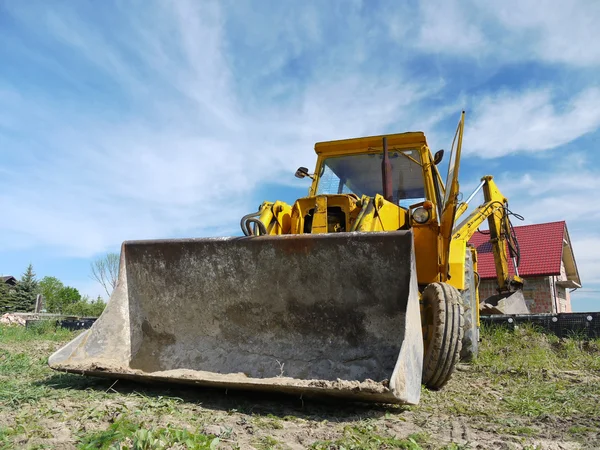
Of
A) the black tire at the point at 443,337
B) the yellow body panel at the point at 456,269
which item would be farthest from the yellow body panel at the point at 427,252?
the black tire at the point at 443,337

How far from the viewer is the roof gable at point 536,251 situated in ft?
58.7

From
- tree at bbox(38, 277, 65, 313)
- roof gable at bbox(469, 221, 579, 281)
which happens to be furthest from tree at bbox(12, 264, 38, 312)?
roof gable at bbox(469, 221, 579, 281)

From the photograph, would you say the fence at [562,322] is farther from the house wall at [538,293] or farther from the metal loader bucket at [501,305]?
the house wall at [538,293]

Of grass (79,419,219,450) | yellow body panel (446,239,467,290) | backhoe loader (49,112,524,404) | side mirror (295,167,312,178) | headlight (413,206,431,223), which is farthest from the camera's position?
side mirror (295,167,312,178)

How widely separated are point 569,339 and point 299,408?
5680 millimetres

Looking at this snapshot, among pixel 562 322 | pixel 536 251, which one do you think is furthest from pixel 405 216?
pixel 536 251

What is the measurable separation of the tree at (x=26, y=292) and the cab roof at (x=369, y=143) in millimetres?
34021

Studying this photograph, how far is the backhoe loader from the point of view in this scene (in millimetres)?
3475

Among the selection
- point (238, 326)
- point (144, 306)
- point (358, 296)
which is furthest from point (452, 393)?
point (144, 306)

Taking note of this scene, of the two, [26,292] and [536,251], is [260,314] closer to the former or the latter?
[536,251]

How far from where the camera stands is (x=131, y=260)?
434 centimetres

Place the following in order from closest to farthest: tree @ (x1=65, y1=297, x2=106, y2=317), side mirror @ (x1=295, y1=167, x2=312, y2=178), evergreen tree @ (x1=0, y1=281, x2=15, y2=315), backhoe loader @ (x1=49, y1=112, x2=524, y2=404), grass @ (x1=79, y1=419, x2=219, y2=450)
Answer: grass @ (x1=79, y1=419, x2=219, y2=450)
backhoe loader @ (x1=49, y1=112, x2=524, y2=404)
side mirror @ (x1=295, y1=167, x2=312, y2=178)
tree @ (x1=65, y1=297, x2=106, y2=317)
evergreen tree @ (x1=0, y1=281, x2=15, y2=315)

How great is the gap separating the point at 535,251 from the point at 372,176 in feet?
52.1

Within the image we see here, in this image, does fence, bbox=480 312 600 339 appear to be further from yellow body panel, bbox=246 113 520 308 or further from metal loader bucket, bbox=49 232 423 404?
metal loader bucket, bbox=49 232 423 404
